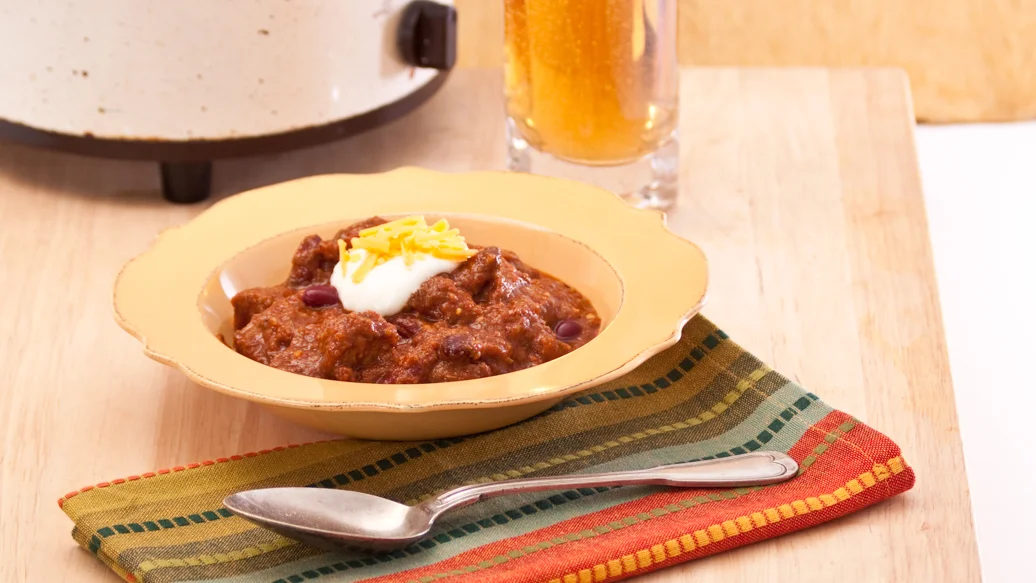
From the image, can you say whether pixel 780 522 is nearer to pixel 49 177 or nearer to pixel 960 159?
pixel 49 177

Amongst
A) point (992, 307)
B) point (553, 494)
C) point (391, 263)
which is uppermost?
point (391, 263)

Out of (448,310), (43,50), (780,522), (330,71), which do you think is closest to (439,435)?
(448,310)

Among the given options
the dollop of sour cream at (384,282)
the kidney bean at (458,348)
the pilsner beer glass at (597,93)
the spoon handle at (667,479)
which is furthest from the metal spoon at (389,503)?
the pilsner beer glass at (597,93)

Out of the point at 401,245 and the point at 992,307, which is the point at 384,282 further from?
the point at 992,307

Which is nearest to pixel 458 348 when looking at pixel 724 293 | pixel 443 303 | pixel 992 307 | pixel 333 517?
pixel 443 303

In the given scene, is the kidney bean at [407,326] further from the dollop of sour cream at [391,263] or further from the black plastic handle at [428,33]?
the black plastic handle at [428,33]

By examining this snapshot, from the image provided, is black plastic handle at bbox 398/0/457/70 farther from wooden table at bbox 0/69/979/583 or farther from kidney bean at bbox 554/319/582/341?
kidney bean at bbox 554/319/582/341
